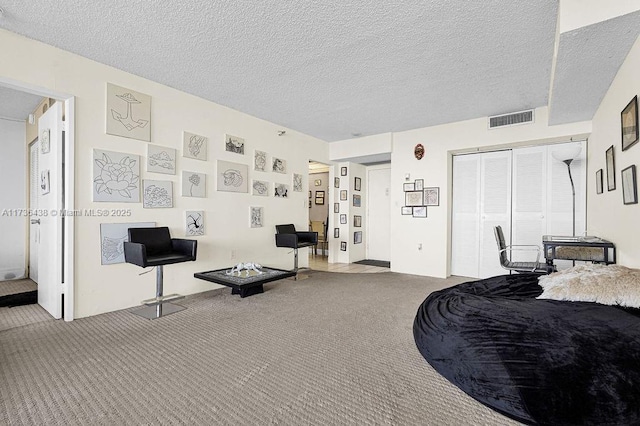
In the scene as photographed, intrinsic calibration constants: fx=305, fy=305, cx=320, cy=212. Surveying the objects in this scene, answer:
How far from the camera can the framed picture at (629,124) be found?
2383 mm

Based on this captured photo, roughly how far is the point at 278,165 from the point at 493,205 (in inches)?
149

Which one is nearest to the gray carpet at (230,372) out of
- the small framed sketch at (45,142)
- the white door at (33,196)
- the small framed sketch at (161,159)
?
the small framed sketch at (161,159)

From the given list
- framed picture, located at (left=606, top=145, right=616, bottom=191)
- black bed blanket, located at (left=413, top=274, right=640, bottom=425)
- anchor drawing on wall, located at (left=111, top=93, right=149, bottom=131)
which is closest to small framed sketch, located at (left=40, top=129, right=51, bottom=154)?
anchor drawing on wall, located at (left=111, top=93, right=149, bottom=131)

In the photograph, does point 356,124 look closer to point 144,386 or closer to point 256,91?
point 256,91

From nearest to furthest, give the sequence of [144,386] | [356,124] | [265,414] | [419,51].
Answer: [265,414]
[144,386]
[419,51]
[356,124]

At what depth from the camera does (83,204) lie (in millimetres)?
3262

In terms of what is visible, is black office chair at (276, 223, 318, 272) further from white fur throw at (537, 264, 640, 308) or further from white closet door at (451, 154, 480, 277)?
white fur throw at (537, 264, 640, 308)

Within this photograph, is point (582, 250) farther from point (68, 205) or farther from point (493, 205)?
point (68, 205)

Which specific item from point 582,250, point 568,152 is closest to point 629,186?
point 582,250

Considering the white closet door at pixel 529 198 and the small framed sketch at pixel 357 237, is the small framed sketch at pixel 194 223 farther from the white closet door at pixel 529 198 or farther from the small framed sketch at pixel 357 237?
the white closet door at pixel 529 198

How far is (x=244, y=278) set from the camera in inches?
154

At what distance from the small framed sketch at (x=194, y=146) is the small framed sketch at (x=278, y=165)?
1.33m

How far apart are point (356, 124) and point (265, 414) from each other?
4.79 metres

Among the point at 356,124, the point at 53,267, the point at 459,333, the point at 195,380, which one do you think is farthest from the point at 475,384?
the point at 356,124
